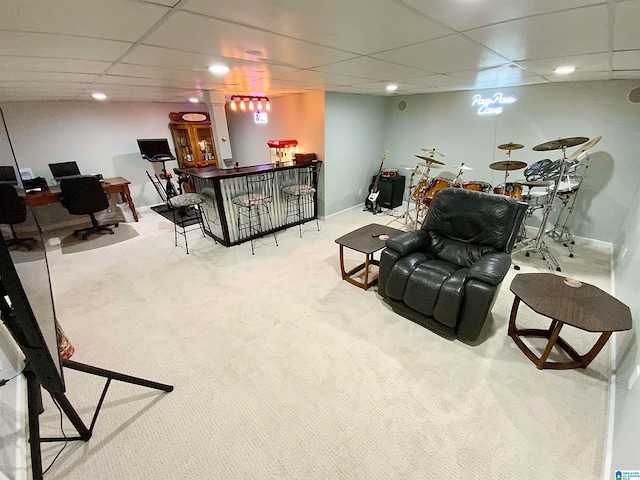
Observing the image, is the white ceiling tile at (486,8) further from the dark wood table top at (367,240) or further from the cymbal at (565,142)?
the cymbal at (565,142)

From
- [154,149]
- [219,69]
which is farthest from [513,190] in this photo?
[154,149]

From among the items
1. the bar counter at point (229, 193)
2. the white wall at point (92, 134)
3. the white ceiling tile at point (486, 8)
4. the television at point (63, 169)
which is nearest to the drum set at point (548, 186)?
the bar counter at point (229, 193)

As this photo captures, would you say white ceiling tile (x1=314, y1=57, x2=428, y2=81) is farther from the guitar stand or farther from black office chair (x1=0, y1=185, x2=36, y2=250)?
the guitar stand

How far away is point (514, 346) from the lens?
2.07 m

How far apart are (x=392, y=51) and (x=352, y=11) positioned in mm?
822

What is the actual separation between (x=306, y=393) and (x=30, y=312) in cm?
147

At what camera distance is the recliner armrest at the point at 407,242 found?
2350 mm

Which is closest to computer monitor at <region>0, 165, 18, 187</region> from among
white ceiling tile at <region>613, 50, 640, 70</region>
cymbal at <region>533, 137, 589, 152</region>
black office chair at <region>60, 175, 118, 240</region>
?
white ceiling tile at <region>613, 50, 640, 70</region>

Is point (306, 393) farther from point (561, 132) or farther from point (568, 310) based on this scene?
point (561, 132)

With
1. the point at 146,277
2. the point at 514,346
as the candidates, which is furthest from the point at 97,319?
the point at 514,346

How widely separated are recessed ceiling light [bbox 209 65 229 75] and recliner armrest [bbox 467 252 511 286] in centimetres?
265

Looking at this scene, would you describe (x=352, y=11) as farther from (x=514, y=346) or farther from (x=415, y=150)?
Answer: (x=415, y=150)

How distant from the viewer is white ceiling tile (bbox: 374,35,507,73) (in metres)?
1.64

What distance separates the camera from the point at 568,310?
5.43 feet
